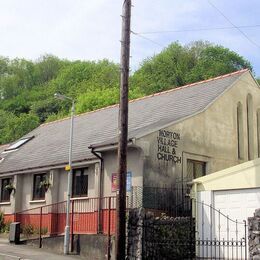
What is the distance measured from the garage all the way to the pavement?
4.75 metres

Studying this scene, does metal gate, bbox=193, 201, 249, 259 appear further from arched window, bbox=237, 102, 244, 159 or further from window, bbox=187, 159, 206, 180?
arched window, bbox=237, 102, 244, 159

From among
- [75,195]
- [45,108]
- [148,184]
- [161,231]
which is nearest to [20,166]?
[75,195]

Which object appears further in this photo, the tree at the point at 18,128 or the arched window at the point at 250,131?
the tree at the point at 18,128

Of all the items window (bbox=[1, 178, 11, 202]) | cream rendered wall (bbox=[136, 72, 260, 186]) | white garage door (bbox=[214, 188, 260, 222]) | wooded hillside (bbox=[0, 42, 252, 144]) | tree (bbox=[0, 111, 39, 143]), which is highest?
wooded hillside (bbox=[0, 42, 252, 144])

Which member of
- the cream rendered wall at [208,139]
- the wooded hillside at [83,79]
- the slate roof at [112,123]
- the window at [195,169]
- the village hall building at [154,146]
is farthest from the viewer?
the wooded hillside at [83,79]

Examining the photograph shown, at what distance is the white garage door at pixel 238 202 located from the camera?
18.1 meters

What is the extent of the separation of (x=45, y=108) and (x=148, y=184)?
2313 inches

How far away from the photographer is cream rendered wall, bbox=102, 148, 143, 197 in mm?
19536

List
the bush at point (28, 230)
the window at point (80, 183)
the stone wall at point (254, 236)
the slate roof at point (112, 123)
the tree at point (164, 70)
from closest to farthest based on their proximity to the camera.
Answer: the stone wall at point (254, 236), the slate roof at point (112, 123), the window at point (80, 183), the bush at point (28, 230), the tree at point (164, 70)

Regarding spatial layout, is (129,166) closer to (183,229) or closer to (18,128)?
(183,229)

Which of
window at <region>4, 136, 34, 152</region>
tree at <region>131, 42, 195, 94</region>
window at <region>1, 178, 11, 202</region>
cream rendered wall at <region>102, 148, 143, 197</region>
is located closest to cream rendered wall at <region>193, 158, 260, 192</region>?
cream rendered wall at <region>102, 148, 143, 197</region>

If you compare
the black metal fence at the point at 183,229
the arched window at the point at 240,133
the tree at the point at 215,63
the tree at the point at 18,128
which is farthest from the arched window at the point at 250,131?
the tree at the point at 18,128

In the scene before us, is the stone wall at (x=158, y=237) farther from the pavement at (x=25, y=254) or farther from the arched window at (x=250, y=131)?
the arched window at (x=250, y=131)

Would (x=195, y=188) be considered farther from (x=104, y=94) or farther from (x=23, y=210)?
(x=104, y=94)
